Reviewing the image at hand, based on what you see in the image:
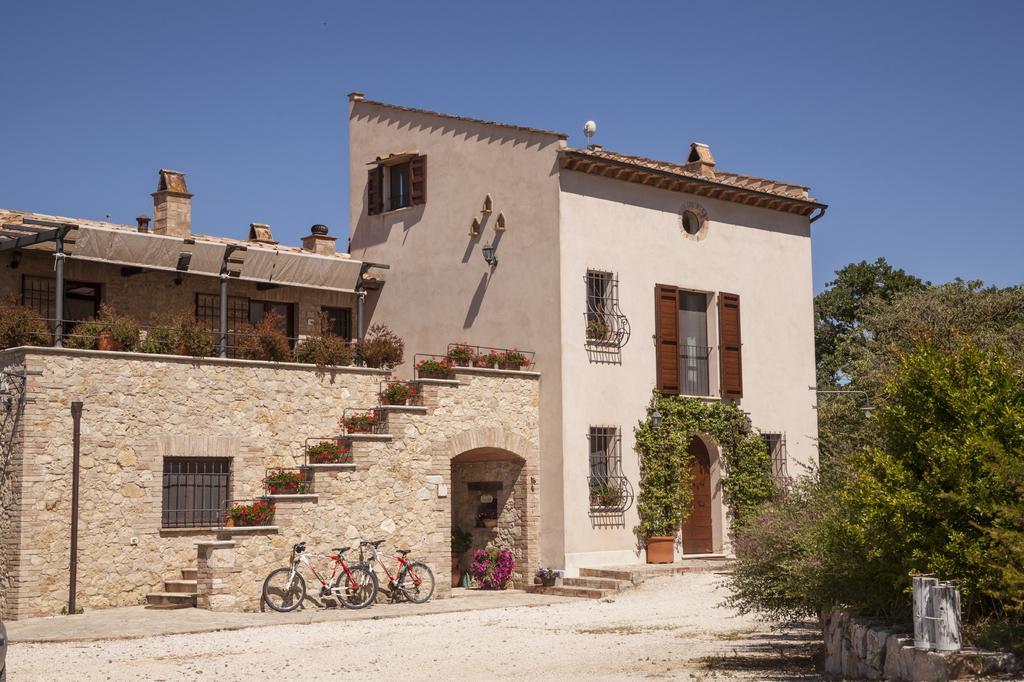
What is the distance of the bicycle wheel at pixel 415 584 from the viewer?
18.4 m

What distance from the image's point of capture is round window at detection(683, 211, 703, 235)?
2258 cm

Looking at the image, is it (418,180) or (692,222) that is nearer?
(692,222)

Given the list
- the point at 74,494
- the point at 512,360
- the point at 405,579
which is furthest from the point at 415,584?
the point at 74,494

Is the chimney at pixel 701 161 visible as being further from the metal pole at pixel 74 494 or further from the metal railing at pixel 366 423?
the metal pole at pixel 74 494

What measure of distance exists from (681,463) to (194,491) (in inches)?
322

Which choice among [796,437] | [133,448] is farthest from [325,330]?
[796,437]

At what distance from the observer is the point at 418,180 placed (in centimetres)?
2300

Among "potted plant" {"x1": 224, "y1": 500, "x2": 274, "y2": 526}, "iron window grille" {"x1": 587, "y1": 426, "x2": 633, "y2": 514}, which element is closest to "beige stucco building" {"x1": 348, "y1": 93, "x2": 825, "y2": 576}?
"iron window grille" {"x1": 587, "y1": 426, "x2": 633, "y2": 514}

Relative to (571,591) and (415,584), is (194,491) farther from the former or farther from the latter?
(571,591)

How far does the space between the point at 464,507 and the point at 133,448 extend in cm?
610

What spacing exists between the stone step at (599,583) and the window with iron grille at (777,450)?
5.22 metres

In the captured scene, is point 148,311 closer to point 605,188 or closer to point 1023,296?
point 605,188

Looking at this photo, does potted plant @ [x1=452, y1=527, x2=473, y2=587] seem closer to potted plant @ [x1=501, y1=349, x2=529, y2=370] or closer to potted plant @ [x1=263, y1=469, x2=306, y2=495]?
potted plant @ [x1=501, y1=349, x2=529, y2=370]

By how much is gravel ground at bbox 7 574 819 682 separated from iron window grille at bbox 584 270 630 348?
5366mm
